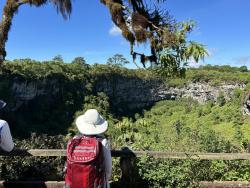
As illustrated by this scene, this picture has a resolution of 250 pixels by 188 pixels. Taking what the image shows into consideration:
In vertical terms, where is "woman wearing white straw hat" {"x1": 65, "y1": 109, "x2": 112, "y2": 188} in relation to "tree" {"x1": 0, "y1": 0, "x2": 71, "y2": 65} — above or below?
below

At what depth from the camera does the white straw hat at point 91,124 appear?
4242 millimetres

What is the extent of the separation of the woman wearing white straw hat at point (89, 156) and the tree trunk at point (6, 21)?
3110 mm

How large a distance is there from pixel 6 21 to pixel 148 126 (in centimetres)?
6680

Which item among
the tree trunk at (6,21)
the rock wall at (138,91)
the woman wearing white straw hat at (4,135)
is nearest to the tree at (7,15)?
the tree trunk at (6,21)

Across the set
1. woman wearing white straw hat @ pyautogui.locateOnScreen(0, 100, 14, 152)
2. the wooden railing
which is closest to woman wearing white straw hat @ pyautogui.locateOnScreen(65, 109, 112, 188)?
woman wearing white straw hat @ pyautogui.locateOnScreen(0, 100, 14, 152)

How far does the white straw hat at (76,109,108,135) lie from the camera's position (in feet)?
13.9

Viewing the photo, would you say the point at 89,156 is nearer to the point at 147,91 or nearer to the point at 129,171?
the point at 129,171

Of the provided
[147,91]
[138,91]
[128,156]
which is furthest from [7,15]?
[147,91]

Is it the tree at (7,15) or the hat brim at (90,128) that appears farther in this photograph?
the tree at (7,15)

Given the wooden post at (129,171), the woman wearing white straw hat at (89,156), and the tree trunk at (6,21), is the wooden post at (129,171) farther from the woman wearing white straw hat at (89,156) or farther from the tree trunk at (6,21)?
the tree trunk at (6,21)

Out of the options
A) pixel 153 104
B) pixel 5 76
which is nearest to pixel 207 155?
pixel 5 76

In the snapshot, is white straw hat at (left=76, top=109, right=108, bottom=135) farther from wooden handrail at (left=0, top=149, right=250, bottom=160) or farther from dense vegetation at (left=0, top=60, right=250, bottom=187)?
dense vegetation at (left=0, top=60, right=250, bottom=187)

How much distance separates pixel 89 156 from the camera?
412 cm

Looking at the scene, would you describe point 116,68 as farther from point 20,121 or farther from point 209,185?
point 209,185
